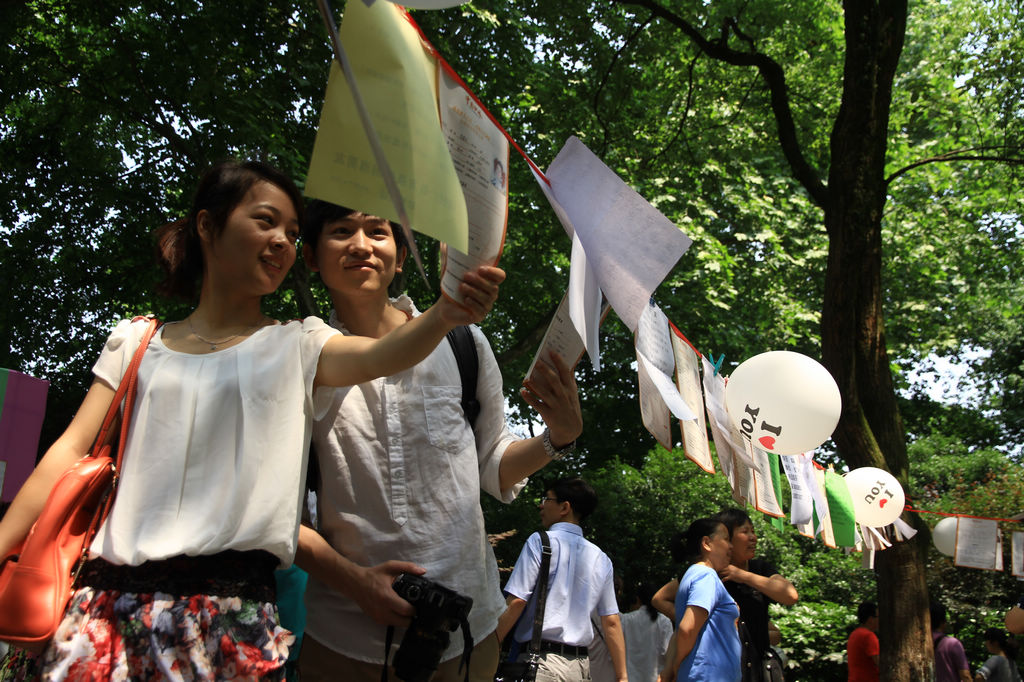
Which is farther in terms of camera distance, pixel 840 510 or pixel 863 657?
pixel 863 657

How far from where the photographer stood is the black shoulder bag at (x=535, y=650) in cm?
451

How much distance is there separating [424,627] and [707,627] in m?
3.63

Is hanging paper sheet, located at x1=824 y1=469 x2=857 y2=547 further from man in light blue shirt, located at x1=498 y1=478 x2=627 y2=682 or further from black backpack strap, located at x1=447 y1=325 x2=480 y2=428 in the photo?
black backpack strap, located at x1=447 y1=325 x2=480 y2=428

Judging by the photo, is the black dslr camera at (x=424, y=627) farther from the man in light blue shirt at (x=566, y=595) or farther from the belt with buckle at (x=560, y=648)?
the belt with buckle at (x=560, y=648)

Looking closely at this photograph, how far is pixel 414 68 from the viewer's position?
1562mm

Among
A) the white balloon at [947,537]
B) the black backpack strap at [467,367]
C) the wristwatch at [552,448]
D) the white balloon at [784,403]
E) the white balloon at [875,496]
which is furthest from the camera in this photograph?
the white balloon at [947,537]

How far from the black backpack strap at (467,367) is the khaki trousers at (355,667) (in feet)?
1.75

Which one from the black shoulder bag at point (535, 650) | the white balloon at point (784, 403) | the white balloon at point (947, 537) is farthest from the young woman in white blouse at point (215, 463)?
the white balloon at point (947, 537)

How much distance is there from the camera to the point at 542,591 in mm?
4773

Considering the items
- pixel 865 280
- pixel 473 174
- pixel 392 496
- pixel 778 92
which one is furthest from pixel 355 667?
pixel 778 92

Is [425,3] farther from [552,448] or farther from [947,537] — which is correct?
[947,537]

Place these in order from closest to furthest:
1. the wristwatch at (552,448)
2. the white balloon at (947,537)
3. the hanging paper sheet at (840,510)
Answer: the wristwatch at (552,448) → the hanging paper sheet at (840,510) → the white balloon at (947,537)

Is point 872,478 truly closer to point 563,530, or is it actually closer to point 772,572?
point 772,572

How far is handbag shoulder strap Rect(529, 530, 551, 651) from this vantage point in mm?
4660
